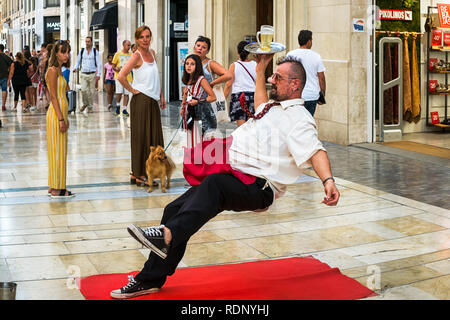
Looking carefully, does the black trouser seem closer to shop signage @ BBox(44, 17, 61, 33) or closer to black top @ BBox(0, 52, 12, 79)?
black top @ BBox(0, 52, 12, 79)

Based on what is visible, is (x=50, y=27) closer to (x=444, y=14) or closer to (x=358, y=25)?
(x=444, y=14)

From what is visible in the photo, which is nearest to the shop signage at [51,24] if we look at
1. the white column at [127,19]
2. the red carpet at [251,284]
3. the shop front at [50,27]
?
the shop front at [50,27]

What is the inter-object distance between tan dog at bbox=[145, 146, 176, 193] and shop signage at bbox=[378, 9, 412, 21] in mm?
6202

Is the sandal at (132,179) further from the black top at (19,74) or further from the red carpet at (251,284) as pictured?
the black top at (19,74)

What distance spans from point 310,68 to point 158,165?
2.53 m

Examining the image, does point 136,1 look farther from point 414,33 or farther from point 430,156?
point 430,156

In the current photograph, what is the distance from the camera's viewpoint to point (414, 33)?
13.3 m

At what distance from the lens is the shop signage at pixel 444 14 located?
1359 centimetres

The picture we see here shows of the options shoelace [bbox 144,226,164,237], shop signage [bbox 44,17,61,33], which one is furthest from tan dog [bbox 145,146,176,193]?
shop signage [bbox 44,17,61,33]

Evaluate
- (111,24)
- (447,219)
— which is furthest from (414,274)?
(111,24)

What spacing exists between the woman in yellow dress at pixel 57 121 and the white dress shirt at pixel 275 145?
3.90m

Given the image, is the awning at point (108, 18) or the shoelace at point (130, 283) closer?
the shoelace at point (130, 283)

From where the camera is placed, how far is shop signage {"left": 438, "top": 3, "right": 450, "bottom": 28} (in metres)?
13.6
